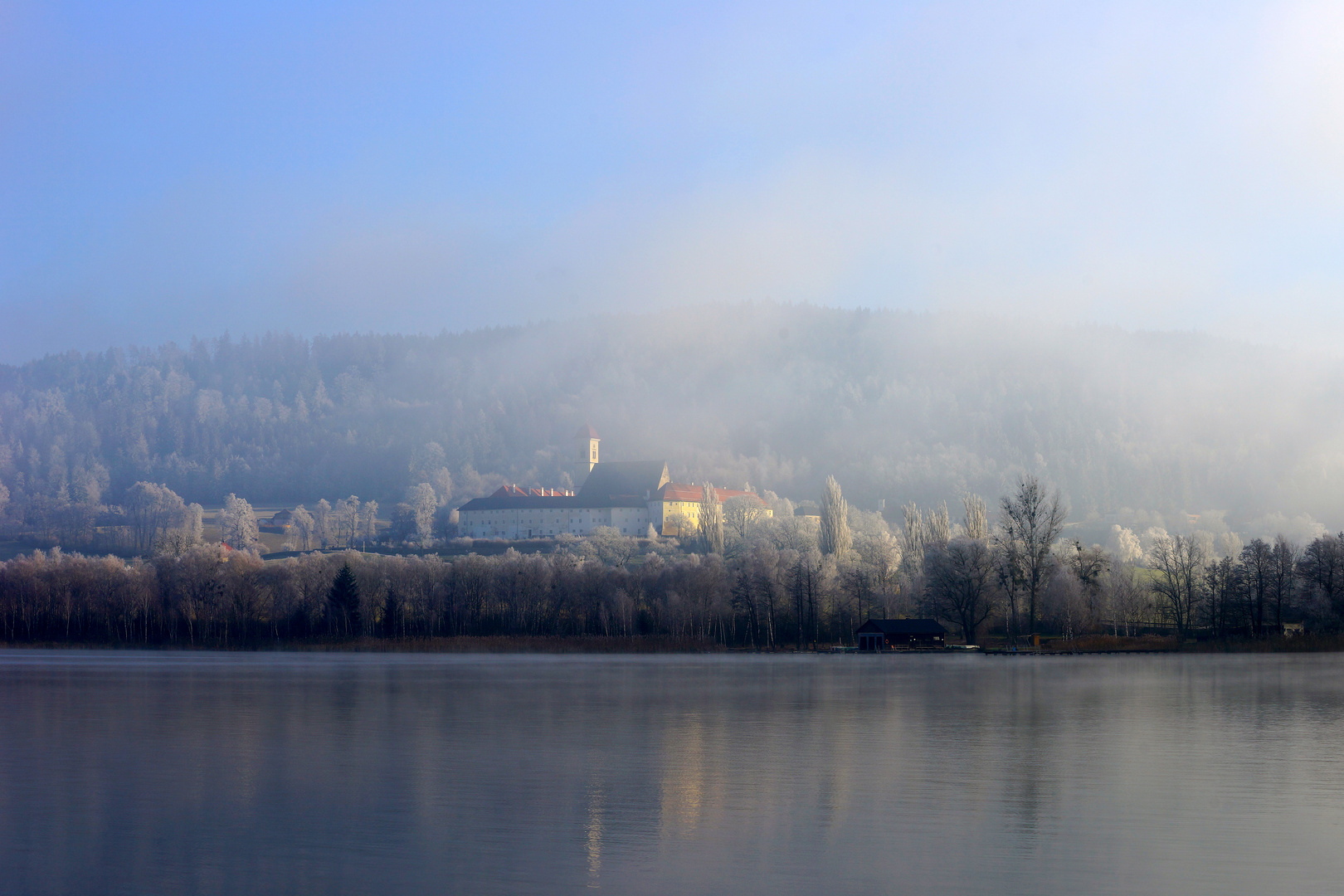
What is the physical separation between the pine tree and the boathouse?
140 feet

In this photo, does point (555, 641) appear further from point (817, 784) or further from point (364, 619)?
point (817, 784)

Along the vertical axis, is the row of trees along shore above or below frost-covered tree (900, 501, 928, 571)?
below

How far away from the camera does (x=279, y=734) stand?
88.4 feet

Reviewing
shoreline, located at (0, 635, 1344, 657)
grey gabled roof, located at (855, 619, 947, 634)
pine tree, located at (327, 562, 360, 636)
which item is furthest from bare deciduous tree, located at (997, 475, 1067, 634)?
pine tree, located at (327, 562, 360, 636)

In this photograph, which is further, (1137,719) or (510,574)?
(510,574)

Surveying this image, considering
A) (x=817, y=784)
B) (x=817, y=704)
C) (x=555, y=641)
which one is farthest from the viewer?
(x=555, y=641)

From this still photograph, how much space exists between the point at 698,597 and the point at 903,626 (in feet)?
62.2

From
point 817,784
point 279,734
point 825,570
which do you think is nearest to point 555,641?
point 825,570

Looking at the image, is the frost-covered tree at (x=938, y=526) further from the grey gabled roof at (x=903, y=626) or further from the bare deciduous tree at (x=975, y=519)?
the grey gabled roof at (x=903, y=626)

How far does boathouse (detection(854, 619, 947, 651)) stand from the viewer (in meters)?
84.1

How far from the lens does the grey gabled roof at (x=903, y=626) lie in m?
84.3

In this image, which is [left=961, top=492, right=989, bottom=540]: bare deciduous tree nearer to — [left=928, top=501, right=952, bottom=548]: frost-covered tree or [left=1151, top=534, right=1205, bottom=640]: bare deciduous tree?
[left=928, top=501, right=952, bottom=548]: frost-covered tree

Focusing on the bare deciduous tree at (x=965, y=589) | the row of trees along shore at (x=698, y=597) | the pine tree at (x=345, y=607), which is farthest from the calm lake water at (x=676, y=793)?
the pine tree at (x=345, y=607)

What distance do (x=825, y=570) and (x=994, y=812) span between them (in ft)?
281
